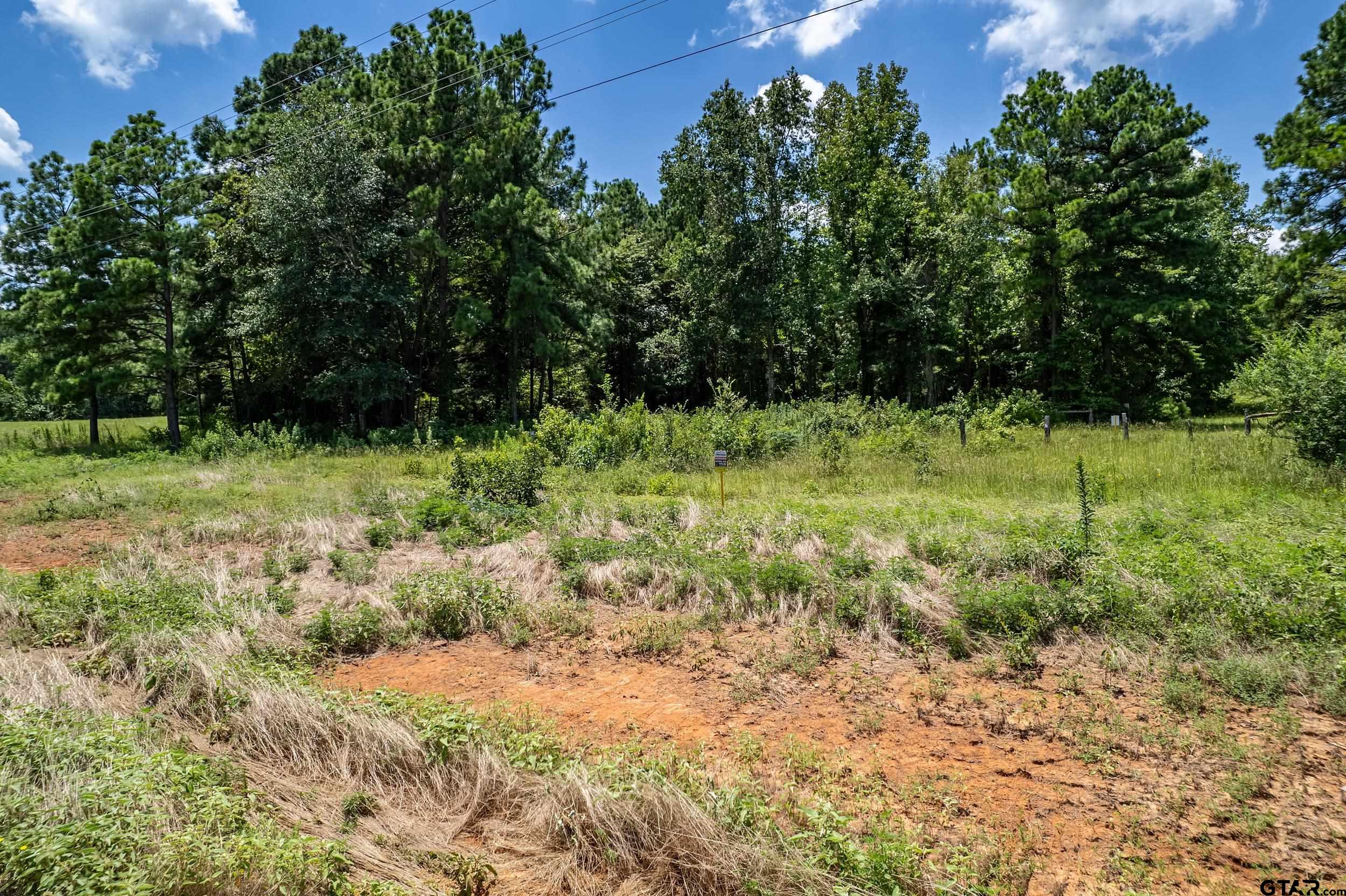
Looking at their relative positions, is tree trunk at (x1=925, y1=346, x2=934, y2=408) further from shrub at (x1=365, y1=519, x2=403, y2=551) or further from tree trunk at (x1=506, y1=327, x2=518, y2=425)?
shrub at (x1=365, y1=519, x2=403, y2=551)

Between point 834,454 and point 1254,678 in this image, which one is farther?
point 834,454

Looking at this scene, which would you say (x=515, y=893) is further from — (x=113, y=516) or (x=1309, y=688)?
(x=113, y=516)

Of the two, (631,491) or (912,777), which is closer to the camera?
(912,777)

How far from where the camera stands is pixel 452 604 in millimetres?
6109

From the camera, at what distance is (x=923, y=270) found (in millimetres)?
26109

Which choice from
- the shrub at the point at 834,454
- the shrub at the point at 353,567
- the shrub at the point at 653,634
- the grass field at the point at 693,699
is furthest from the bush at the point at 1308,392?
the shrub at the point at 353,567

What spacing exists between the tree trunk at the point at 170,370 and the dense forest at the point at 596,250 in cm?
11

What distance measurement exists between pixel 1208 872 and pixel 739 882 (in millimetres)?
2098

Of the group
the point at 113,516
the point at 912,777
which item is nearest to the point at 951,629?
the point at 912,777

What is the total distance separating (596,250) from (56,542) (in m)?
19.5

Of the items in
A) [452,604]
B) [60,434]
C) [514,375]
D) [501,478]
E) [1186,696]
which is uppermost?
[514,375]

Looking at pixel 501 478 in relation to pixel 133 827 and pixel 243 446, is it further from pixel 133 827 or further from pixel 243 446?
pixel 243 446

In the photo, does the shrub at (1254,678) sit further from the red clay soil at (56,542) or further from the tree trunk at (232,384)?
the tree trunk at (232,384)

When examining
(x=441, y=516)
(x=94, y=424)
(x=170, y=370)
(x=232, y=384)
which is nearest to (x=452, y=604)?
(x=441, y=516)
